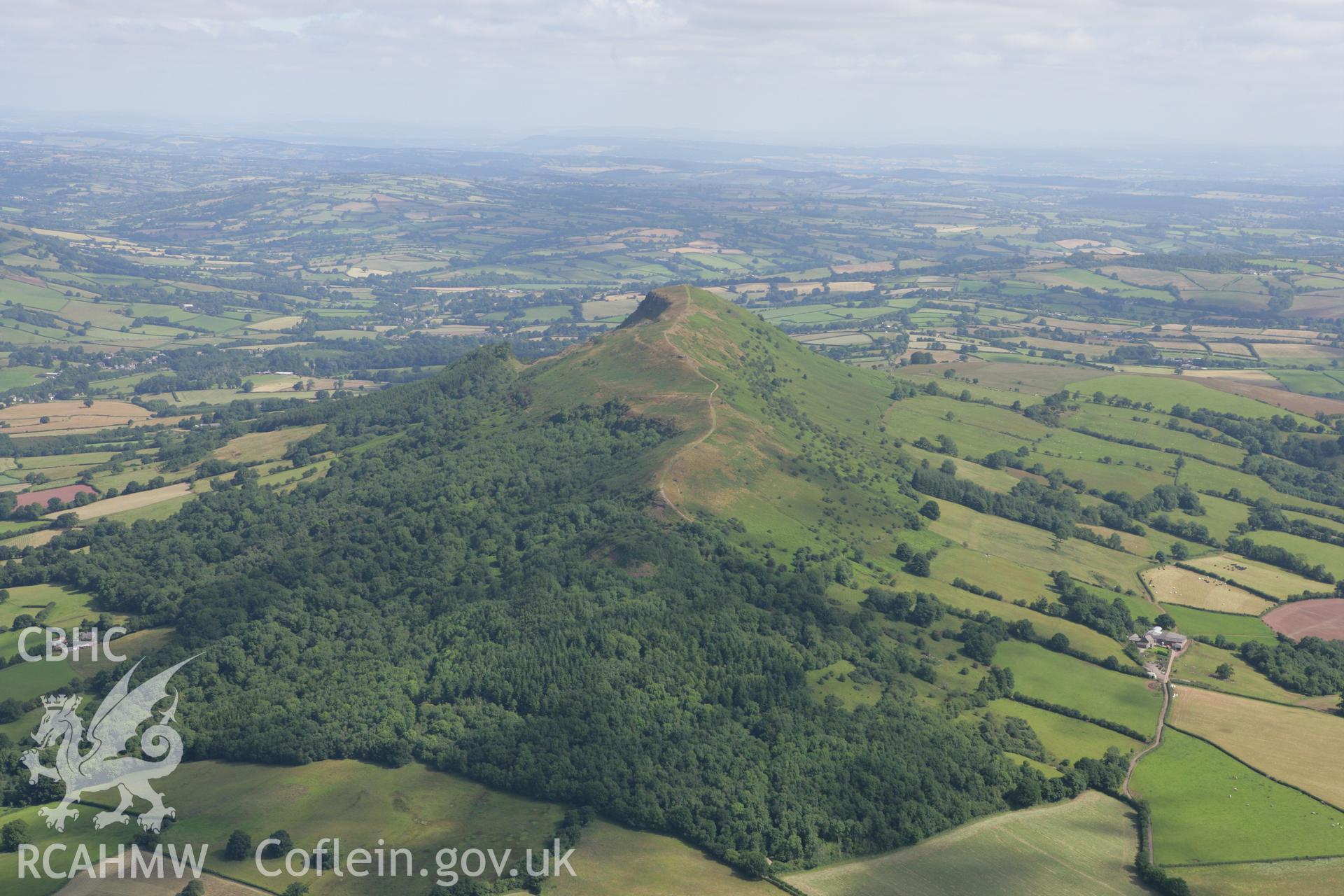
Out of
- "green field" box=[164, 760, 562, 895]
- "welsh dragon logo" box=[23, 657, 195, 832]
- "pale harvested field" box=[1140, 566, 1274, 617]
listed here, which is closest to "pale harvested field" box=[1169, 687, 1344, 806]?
"pale harvested field" box=[1140, 566, 1274, 617]

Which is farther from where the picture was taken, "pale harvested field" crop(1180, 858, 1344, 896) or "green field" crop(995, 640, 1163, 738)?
"green field" crop(995, 640, 1163, 738)

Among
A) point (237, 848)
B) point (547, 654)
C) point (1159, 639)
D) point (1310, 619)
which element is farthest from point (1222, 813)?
point (237, 848)

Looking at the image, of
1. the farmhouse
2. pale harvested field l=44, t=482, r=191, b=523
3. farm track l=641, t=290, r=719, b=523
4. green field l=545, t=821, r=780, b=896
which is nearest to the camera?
green field l=545, t=821, r=780, b=896

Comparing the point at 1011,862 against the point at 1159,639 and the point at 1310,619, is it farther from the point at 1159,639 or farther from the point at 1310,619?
the point at 1310,619

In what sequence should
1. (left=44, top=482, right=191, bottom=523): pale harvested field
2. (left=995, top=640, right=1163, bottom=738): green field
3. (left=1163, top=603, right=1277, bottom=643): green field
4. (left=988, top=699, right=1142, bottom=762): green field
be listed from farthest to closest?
1. (left=44, top=482, right=191, bottom=523): pale harvested field
2. (left=1163, top=603, right=1277, bottom=643): green field
3. (left=995, top=640, right=1163, bottom=738): green field
4. (left=988, top=699, right=1142, bottom=762): green field

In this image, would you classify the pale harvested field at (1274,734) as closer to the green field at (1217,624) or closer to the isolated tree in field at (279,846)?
the green field at (1217,624)

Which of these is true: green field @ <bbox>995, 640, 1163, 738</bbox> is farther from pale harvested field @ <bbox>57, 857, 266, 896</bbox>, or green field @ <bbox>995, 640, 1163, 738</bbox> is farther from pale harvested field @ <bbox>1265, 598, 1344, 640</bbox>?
pale harvested field @ <bbox>57, 857, 266, 896</bbox>
